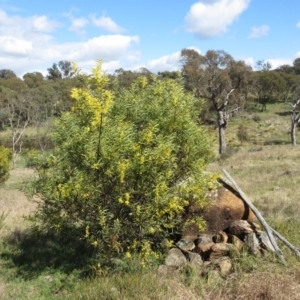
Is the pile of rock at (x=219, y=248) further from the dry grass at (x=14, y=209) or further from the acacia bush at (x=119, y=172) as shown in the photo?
the dry grass at (x=14, y=209)

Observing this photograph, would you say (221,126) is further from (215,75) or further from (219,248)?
(219,248)

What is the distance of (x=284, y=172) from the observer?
1844 cm

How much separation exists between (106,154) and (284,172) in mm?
14371

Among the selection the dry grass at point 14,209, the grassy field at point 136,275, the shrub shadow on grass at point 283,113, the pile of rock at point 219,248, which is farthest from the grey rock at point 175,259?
the shrub shadow on grass at point 283,113

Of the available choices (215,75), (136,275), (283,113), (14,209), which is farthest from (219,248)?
(283,113)

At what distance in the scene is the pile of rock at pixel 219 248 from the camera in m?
6.71

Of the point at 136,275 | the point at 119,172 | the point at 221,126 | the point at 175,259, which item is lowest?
the point at 175,259

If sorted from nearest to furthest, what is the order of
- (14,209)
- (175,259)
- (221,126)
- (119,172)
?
(119,172) → (175,259) → (14,209) → (221,126)

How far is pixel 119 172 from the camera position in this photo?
624 cm

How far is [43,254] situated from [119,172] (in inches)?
151

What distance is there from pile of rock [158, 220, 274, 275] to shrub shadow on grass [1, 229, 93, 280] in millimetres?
1858

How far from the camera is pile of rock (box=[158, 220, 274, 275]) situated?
6.71 m

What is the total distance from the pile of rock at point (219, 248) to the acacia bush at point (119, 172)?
41cm

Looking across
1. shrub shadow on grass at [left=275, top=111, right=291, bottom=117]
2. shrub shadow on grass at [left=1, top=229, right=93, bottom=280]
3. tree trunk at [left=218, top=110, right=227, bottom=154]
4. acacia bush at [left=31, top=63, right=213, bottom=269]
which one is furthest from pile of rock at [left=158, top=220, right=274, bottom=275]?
shrub shadow on grass at [left=275, top=111, right=291, bottom=117]
